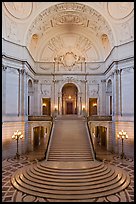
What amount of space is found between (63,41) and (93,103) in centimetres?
1068

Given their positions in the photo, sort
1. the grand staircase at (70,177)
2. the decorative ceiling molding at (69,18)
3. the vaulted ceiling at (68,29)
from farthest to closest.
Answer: the decorative ceiling molding at (69,18), the vaulted ceiling at (68,29), the grand staircase at (70,177)

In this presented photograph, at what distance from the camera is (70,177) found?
10898 mm

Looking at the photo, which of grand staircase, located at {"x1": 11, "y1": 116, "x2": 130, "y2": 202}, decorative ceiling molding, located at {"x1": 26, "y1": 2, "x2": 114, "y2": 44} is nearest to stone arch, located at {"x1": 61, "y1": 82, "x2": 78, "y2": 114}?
decorative ceiling molding, located at {"x1": 26, "y1": 2, "x2": 114, "y2": 44}

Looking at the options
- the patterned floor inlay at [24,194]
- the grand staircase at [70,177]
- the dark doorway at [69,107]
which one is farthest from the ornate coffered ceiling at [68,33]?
the patterned floor inlay at [24,194]

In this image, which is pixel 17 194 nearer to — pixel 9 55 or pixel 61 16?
pixel 9 55

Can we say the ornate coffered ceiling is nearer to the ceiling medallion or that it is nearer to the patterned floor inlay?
the ceiling medallion

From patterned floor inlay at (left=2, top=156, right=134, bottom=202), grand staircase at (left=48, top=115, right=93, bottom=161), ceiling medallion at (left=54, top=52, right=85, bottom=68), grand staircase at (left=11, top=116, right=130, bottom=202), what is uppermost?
ceiling medallion at (left=54, top=52, right=85, bottom=68)

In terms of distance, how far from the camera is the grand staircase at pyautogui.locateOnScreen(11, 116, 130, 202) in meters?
9.41

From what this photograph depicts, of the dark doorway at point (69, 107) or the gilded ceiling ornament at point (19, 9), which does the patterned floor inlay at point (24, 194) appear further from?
the dark doorway at point (69, 107)

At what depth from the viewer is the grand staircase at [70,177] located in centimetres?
941

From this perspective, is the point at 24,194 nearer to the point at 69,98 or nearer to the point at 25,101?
the point at 25,101

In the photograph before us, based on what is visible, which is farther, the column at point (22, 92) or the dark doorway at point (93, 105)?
the dark doorway at point (93, 105)

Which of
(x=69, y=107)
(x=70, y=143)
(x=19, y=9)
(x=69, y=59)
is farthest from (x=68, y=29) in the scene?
(x=70, y=143)

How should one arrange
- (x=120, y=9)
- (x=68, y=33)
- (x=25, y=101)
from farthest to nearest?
(x=68, y=33), (x=25, y=101), (x=120, y=9)
